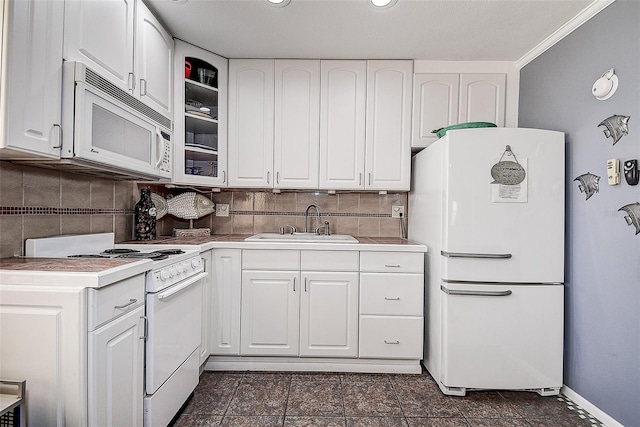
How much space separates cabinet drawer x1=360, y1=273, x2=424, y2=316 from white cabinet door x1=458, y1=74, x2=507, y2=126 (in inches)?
53.1

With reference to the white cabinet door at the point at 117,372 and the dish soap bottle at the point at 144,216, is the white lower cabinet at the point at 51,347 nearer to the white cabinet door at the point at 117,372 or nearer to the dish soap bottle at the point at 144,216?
the white cabinet door at the point at 117,372

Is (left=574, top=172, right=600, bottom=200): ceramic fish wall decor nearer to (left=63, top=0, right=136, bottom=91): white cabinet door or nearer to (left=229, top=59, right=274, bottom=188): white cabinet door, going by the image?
(left=229, top=59, right=274, bottom=188): white cabinet door

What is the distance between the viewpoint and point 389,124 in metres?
2.54

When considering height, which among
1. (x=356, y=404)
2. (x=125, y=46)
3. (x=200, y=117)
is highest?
(x=125, y=46)

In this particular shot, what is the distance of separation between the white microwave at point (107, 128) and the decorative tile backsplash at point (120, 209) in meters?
0.26

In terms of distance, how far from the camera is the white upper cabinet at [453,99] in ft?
8.30

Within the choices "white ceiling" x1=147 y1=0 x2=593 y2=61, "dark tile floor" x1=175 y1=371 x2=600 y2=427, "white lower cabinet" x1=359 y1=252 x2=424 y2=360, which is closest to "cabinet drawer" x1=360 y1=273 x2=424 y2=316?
"white lower cabinet" x1=359 y1=252 x2=424 y2=360

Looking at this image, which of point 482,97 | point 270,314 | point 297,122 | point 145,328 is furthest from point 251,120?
point 482,97

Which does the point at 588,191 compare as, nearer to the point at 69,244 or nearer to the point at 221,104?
the point at 221,104

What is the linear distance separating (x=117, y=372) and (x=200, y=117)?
1.81m

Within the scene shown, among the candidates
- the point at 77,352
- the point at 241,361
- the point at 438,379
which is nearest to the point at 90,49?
the point at 77,352

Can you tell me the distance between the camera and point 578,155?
190 cm

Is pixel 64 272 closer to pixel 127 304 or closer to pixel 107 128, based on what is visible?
pixel 127 304

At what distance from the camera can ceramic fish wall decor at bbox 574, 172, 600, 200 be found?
1.78m
